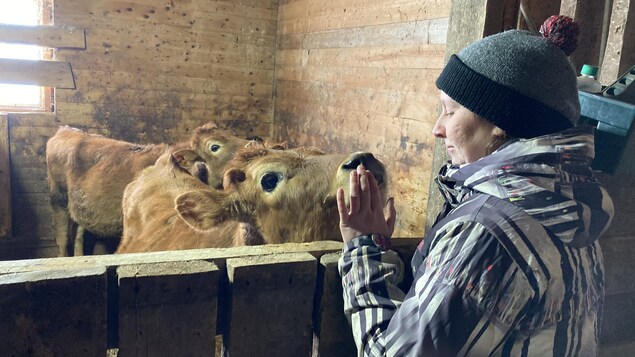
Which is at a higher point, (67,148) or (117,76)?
(117,76)

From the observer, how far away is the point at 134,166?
532cm

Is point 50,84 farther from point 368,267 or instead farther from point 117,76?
point 368,267

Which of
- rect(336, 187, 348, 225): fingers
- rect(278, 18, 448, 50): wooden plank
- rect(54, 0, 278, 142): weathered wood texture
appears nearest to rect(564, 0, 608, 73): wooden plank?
rect(278, 18, 448, 50): wooden plank

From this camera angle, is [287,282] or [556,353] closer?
[556,353]

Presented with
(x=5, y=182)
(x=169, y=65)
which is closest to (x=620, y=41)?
(x=169, y=65)

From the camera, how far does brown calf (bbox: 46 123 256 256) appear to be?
5338 mm

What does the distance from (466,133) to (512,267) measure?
1.32ft

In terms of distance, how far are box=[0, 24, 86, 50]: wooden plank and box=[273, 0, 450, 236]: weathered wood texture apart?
2.77 meters

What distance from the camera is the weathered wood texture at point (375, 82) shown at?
369 centimetres

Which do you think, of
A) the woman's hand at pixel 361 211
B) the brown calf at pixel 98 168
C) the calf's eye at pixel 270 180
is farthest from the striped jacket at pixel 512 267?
the brown calf at pixel 98 168

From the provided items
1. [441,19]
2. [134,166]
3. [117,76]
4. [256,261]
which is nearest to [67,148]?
[134,166]

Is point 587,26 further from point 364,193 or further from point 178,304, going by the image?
point 178,304

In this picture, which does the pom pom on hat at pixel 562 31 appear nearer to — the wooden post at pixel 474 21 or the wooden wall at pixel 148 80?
the wooden post at pixel 474 21

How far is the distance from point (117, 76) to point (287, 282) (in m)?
5.80
